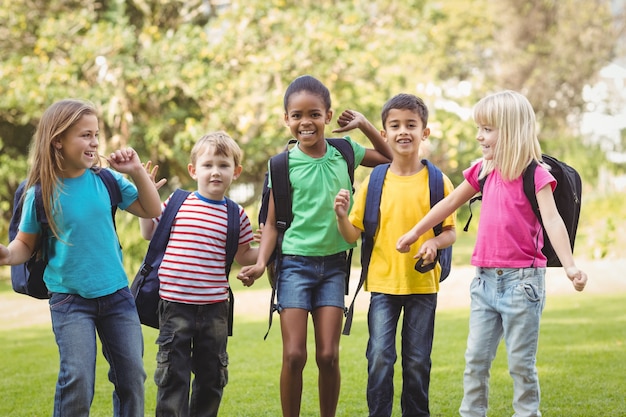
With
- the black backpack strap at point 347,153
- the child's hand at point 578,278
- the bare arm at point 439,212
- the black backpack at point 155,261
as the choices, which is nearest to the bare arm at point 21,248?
the black backpack at point 155,261

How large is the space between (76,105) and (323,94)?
1218 millimetres

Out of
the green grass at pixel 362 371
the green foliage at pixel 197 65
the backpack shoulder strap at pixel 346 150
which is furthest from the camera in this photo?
the green foliage at pixel 197 65

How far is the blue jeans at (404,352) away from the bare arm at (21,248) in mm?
1651

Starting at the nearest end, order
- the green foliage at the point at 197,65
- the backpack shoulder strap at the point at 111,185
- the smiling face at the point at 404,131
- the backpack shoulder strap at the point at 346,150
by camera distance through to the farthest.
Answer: the backpack shoulder strap at the point at 111,185, the smiling face at the point at 404,131, the backpack shoulder strap at the point at 346,150, the green foliage at the point at 197,65

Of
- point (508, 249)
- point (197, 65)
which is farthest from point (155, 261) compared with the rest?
point (197, 65)

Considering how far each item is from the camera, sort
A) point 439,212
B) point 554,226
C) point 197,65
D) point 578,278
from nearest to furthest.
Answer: point 578,278 → point 554,226 → point 439,212 → point 197,65

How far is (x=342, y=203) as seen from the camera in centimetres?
405

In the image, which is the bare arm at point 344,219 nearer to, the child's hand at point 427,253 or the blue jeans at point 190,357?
the child's hand at point 427,253

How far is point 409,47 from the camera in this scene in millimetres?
13867

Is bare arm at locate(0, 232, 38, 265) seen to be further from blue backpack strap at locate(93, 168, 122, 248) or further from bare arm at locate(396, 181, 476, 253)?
bare arm at locate(396, 181, 476, 253)

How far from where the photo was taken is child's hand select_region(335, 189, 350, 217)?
403cm

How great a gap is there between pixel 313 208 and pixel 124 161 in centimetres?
97

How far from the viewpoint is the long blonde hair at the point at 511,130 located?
4031 mm

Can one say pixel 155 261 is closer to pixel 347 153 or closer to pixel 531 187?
pixel 347 153
